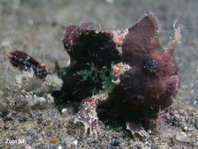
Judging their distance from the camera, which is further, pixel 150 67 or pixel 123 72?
pixel 123 72

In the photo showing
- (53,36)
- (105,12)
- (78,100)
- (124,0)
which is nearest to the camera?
(78,100)

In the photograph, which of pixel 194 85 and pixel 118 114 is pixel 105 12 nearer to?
pixel 194 85

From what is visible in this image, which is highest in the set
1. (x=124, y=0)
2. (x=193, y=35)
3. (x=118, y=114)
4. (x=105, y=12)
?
(x=124, y=0)

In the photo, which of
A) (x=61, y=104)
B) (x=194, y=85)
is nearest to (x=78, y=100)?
(x=61, y=104)

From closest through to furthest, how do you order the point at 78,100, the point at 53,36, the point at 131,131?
the point at 131,131 → the point at 78,100 → the point at 53,36
